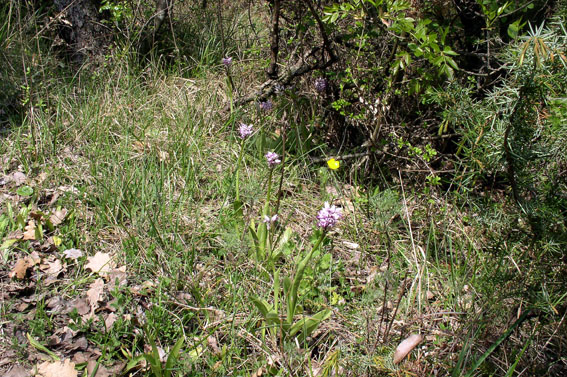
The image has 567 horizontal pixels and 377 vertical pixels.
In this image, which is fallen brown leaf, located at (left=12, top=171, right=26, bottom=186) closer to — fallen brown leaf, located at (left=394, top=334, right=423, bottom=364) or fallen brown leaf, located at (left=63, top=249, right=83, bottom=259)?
fallen brown leaf, located at (left=63, top=249, right=83, bottom=259)

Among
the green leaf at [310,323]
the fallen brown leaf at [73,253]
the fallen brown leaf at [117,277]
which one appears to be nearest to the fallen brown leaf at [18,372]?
the fallen brown leaf at [117,277]

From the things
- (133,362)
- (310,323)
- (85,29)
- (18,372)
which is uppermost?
(85,29)

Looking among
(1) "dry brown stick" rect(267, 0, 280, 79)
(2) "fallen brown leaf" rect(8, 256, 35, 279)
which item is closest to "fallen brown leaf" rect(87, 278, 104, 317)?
(2) "fallen brown leaf" rect(8, 256, 35, 279)

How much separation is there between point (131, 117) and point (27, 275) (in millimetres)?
1438

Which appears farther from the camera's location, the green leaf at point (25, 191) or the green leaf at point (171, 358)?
the green leaf at point (25, 191)

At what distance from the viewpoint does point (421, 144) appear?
3195 mm

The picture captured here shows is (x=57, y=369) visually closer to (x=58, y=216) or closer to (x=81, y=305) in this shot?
(x=81, y=305)

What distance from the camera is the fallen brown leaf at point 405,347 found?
185 centimetres

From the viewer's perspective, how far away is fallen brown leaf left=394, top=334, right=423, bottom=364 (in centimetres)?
185

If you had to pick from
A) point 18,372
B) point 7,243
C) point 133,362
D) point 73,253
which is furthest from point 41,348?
point 7,243

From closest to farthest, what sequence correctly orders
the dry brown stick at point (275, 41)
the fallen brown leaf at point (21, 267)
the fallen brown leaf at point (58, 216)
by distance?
the fallen brown leaf at point (21, 267) < the fallen brown leaf at point (58, 216) < the dry brown stick at point (275, 41)

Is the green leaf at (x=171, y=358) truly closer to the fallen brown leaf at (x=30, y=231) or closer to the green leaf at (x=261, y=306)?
the green leaf at (x=261, y=306)

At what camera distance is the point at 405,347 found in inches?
73.5

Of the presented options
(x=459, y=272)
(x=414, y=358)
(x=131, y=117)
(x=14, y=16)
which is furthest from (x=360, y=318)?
(x=14, y=16)
